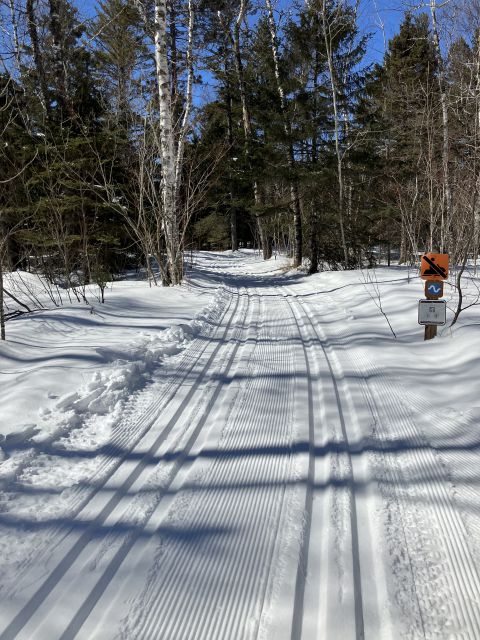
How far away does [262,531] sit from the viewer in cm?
212

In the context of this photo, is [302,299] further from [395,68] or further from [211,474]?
[395,68]

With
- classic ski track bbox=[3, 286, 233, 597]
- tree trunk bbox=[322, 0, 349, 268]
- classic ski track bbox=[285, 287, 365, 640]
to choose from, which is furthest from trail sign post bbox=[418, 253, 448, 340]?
tree trunk bbox=[322, 0, 349, 268]

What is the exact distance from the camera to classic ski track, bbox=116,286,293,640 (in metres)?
1.62

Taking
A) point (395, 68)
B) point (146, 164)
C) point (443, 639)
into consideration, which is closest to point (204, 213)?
point (395, 68)

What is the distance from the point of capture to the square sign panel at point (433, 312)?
16.3ft

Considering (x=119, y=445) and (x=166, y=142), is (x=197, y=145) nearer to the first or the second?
(x=166, y=142)

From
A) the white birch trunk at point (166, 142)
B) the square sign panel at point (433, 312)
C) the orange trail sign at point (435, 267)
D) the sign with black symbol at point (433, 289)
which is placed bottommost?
the square sign panel at point (433, 312)

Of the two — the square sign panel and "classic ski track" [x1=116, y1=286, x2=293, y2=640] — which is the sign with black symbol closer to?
the square sign panel

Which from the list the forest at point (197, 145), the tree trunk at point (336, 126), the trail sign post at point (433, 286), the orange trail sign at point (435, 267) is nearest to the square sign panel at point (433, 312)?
the trail sign post at point (433, 286)

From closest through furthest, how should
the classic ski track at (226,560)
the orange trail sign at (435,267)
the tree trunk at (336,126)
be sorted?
the classic ski track at (226,560)
the orange trail sign at (435,267)
the tree trunk at (336,126)

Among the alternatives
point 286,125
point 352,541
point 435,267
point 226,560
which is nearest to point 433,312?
point 435,267

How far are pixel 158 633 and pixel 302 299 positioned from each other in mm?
8687

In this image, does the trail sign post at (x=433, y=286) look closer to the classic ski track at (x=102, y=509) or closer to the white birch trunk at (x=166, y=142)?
the classic ski track at (x=102, y=509)

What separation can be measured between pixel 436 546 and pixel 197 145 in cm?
1651
